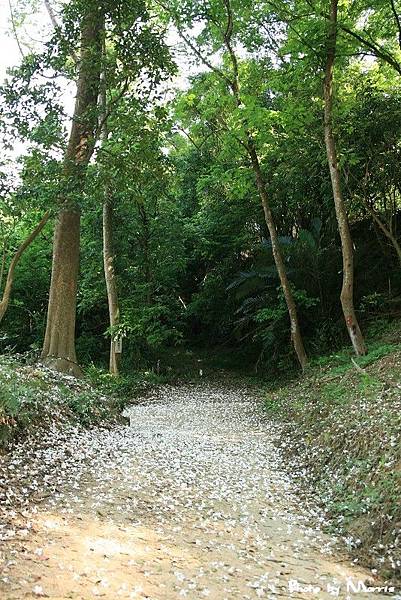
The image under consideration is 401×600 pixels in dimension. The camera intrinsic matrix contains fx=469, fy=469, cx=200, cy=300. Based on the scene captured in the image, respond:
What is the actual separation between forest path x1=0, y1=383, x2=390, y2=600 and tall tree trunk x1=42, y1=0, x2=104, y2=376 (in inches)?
115

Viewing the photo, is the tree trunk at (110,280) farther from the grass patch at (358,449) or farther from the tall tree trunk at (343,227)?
the tall tree trunk at (343,227)

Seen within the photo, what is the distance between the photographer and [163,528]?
395 centimetres

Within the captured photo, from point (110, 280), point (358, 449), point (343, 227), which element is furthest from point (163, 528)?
point (110, 280)

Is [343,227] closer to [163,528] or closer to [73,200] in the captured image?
[73,200]

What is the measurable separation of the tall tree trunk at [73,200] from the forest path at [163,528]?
115 inches

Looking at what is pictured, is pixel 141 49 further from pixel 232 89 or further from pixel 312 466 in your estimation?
pixel 312 466

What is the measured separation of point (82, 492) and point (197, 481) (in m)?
1.41

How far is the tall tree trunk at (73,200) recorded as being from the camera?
8.29 m

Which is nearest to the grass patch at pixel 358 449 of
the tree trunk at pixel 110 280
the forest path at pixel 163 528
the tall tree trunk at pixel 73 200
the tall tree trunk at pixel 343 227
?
the forest path at pixel 163 528

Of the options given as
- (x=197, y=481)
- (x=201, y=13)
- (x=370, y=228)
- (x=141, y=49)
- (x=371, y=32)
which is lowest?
(x=197, y=481)

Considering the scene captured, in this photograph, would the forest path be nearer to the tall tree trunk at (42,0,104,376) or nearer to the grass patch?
the grass patch

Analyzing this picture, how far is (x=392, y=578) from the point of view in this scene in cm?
320

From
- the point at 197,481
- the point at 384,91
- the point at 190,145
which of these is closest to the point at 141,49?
the point at 384,91

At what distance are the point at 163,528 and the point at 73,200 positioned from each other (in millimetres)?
5951
